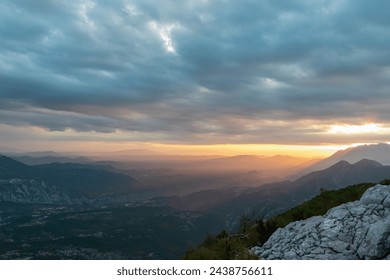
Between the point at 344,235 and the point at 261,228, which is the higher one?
the point at 344,235

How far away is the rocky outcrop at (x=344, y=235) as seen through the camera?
2122 centimetres

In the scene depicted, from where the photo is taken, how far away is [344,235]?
23938mm

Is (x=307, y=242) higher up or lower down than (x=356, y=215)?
lower down

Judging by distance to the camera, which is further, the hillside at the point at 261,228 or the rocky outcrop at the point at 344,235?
the hillside at the point at 261,228

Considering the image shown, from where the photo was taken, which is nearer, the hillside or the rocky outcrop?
Answer: the rocky outcrop

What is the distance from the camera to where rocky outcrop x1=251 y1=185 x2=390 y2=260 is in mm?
21219

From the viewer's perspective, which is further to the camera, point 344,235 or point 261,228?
point 261,228

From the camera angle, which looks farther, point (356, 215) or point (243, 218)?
point (243, 218)
